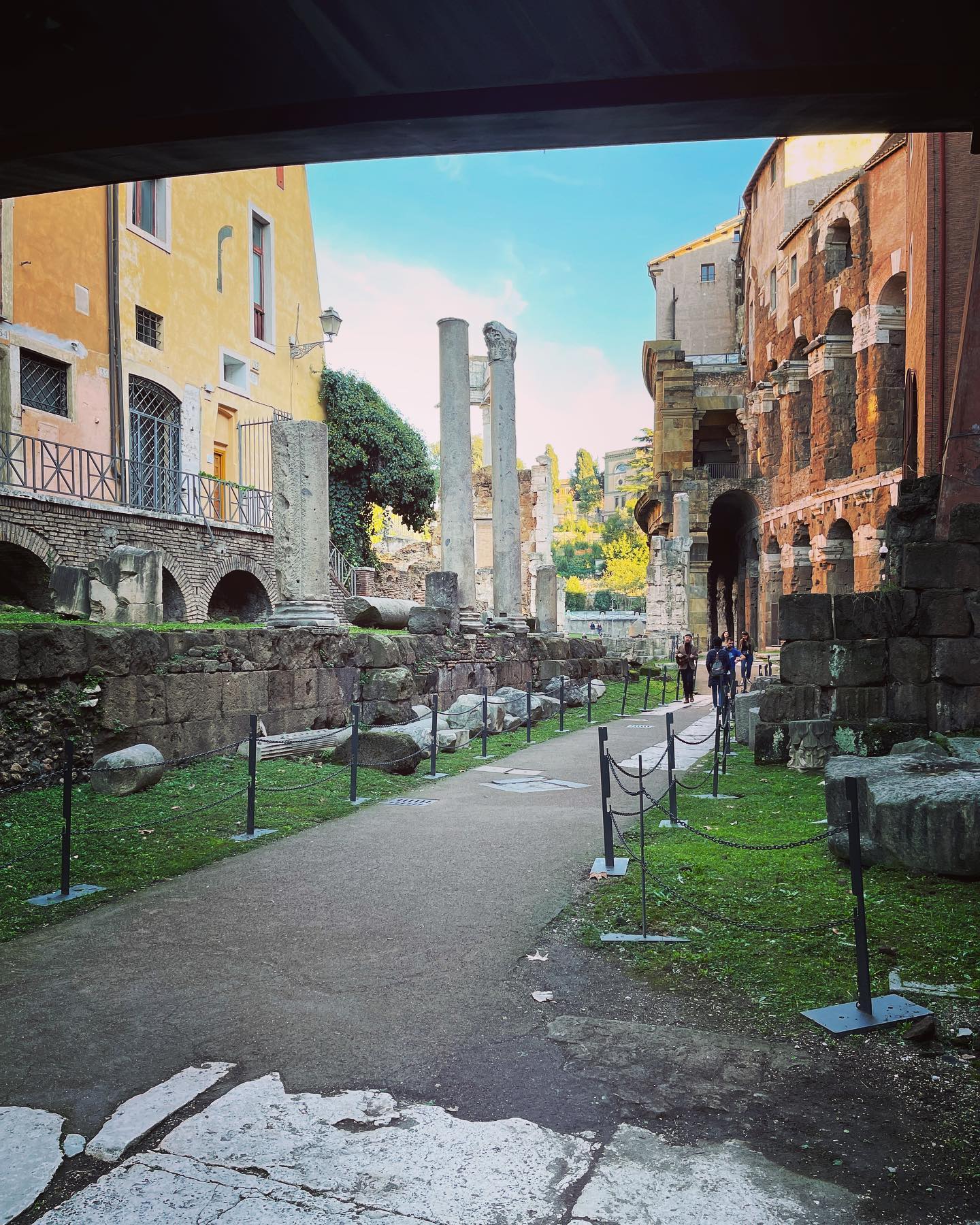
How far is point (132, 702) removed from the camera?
913 cm

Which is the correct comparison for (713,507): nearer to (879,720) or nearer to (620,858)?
(879,720)

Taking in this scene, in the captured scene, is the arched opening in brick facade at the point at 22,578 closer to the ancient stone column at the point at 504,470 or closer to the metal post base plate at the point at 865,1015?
the ancient stone column at the point at 504,470

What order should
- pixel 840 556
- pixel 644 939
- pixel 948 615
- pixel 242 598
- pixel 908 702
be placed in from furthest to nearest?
pixel 840 556
pixel 242 598
pixel 908 702
pixel 948 615
pixel 644 939

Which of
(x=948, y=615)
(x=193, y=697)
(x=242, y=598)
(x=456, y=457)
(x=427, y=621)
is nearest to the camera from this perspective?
(x=193, y=697)

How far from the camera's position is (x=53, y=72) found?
3471 millimetres

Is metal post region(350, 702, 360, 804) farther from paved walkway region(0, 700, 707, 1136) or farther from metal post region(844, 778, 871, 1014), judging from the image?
metal post region(844, 778, 871, 1014)

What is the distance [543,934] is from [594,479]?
4023 inches

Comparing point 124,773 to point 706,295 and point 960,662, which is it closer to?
point 960,662

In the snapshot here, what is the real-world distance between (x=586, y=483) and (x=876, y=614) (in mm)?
94870

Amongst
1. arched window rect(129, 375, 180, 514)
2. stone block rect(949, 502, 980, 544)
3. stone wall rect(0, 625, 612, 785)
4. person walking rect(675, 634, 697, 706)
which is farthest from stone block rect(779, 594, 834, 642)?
arched window rect(129, 375, 180, 514)

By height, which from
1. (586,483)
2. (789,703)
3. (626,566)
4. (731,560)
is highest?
(586,483)

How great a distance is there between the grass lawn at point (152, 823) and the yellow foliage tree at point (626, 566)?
58.4m

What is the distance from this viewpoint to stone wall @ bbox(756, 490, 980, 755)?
1031 centimetres

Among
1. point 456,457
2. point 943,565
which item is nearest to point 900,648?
point 943,565
